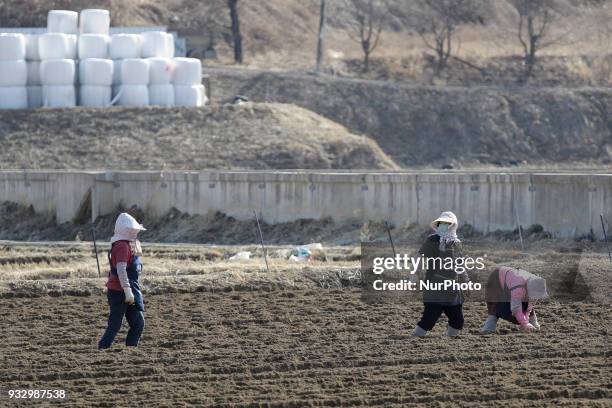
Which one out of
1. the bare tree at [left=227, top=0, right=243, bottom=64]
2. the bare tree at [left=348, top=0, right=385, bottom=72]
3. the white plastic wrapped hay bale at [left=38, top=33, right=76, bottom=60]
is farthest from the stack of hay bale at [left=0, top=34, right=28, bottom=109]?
the bare tree at [left=348, top=0, right=385, bottom=72]

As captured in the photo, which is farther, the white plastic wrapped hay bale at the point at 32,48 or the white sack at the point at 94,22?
the white sack at the point at 94,22

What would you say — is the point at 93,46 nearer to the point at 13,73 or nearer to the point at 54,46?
Result: the point at 54,46

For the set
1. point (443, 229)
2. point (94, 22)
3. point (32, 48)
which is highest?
point (94, 22)

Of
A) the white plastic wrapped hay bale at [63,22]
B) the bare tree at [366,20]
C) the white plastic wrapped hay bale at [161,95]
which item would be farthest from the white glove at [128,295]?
the bare tree at [366,20]

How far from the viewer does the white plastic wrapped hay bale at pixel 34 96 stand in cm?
4584

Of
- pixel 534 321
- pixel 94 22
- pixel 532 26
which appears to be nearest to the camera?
pixel 534 321

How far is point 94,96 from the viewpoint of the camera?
45719 millimetres

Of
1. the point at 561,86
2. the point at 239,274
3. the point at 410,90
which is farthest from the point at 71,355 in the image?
the point at 561,86

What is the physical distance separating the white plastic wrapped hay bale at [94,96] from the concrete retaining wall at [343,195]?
1286cm

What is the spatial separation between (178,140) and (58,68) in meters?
4.66

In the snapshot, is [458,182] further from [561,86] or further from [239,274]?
[561,86]

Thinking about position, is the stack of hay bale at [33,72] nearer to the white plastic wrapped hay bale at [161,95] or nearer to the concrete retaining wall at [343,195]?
the white plastic wrapped hay bale at [161,95]

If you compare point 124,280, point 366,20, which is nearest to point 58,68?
point 366,20

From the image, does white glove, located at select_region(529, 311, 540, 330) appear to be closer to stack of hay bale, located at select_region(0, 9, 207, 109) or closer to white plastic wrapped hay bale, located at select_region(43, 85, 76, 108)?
stack of hay bale, located at select_region(0, 9, 207, 109)
